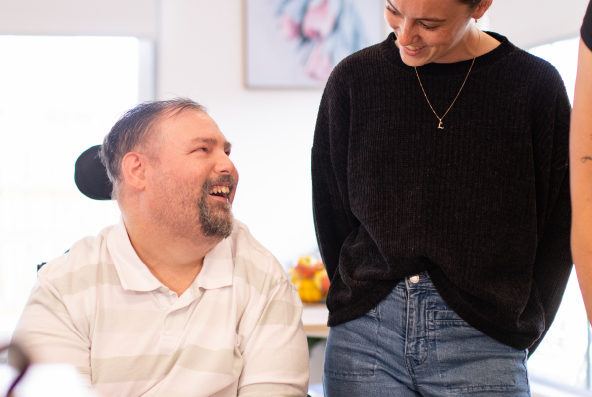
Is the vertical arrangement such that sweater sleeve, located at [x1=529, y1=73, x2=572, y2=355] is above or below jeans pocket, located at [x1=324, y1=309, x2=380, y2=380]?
above

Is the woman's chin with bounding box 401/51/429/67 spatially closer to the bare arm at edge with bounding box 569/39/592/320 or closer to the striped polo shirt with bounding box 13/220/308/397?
the bare arm at edge with bounding box 569/39/592/320

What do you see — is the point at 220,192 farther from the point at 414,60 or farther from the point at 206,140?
the point at 414,60

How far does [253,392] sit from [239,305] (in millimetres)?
219

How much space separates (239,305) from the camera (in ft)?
4.88

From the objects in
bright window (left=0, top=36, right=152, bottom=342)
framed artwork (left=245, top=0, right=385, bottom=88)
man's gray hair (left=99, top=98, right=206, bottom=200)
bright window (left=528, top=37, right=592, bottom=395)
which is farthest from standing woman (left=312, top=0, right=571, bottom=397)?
bright window (left=0, top=36, right=152, bottom=342)

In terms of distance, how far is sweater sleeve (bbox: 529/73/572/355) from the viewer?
4.21ft

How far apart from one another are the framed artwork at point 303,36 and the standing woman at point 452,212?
2.20 metres

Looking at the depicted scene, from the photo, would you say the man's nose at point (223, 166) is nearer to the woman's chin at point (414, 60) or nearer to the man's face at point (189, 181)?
the man's face at point (189, 181)

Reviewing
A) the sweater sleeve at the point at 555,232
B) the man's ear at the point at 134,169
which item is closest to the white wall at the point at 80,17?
the man's ear at the point at 134,169

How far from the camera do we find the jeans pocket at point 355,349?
130 centimetres

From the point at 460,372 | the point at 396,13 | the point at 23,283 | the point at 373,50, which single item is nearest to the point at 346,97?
the point at 373,50

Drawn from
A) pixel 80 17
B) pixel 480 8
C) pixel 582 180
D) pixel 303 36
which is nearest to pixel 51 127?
pixel 80 17

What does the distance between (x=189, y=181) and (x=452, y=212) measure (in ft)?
2.24

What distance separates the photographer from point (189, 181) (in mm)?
1531
